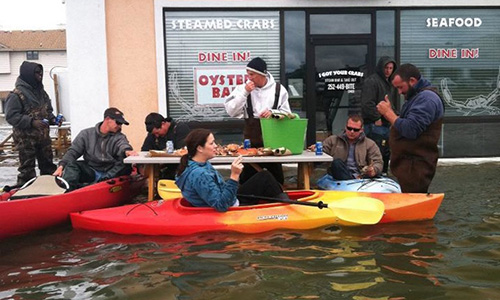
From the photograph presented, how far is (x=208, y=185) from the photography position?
5.02 meters

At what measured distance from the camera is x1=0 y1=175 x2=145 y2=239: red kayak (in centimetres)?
522

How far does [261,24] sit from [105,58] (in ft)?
10.1

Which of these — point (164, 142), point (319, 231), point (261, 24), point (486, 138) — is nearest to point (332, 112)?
point (261, 24)

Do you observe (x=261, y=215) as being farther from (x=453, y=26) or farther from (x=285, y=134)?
(x=453, y=26)

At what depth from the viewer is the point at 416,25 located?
402 inches

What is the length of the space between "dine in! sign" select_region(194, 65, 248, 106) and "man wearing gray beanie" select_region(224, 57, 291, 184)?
3.39 m

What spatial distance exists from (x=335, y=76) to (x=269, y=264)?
21.5 feet

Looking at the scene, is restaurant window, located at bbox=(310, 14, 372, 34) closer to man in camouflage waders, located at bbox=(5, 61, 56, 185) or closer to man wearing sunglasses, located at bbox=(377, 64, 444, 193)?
man wearing sunglasses, located at bbox=(377, 64, 444, 193)

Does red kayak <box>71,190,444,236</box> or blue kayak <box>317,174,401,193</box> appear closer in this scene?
red kayak <box>71,190,444,236</box>

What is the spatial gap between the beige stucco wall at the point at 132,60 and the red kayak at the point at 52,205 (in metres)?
3.29

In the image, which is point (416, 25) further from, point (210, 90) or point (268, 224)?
point (268, 224)

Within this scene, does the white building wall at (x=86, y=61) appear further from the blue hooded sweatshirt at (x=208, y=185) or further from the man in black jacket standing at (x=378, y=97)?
the blue hooded sweatshirt at (x=208, y=185)

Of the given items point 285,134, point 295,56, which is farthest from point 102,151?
point 295,56

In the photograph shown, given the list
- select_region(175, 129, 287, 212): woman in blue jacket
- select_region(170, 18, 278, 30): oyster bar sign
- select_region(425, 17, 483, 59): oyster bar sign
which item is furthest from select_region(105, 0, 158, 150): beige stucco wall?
select_region(425, 17, 483, 59): oyster bar sign
